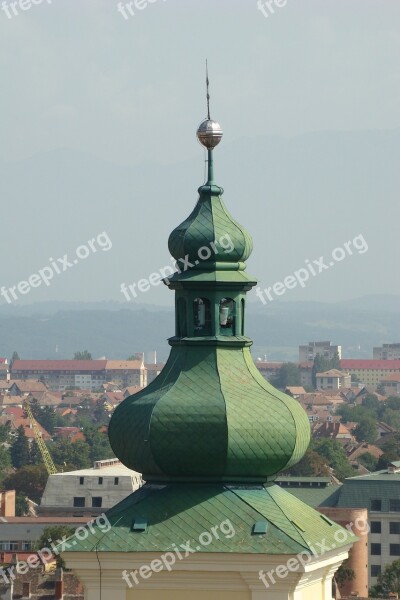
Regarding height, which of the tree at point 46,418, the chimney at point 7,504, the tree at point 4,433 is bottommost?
the chimney at point 7,504

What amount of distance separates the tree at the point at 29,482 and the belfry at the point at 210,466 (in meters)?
102

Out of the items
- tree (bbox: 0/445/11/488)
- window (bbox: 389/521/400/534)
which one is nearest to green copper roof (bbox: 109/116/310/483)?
window (bbox: 389/521/400/534)

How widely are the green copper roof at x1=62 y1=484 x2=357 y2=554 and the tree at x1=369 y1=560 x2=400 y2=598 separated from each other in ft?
190

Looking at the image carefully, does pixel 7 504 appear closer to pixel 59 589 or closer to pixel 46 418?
pixel 59 589

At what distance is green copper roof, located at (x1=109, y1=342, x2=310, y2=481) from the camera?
16.3 m

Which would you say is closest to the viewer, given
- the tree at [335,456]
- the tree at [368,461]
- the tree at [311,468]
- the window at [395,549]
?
the window at [395,549]

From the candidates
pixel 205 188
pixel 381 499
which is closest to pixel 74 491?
pixel 381 499

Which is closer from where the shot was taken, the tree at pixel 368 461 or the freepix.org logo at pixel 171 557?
the freepix.org logo at pixel 171 557

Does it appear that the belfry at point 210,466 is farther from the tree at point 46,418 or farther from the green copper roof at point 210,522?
the tree at point 46,418

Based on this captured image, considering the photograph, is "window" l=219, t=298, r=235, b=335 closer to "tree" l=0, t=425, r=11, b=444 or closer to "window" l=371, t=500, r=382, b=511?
"window" l=371, t=500, r=382, b=511

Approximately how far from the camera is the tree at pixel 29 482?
119438 mm

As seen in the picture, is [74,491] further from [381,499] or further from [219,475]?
[219,475]

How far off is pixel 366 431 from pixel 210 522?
512 feet

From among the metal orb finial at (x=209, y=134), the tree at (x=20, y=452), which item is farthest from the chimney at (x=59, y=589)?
the tree at (x=20, y=452)
